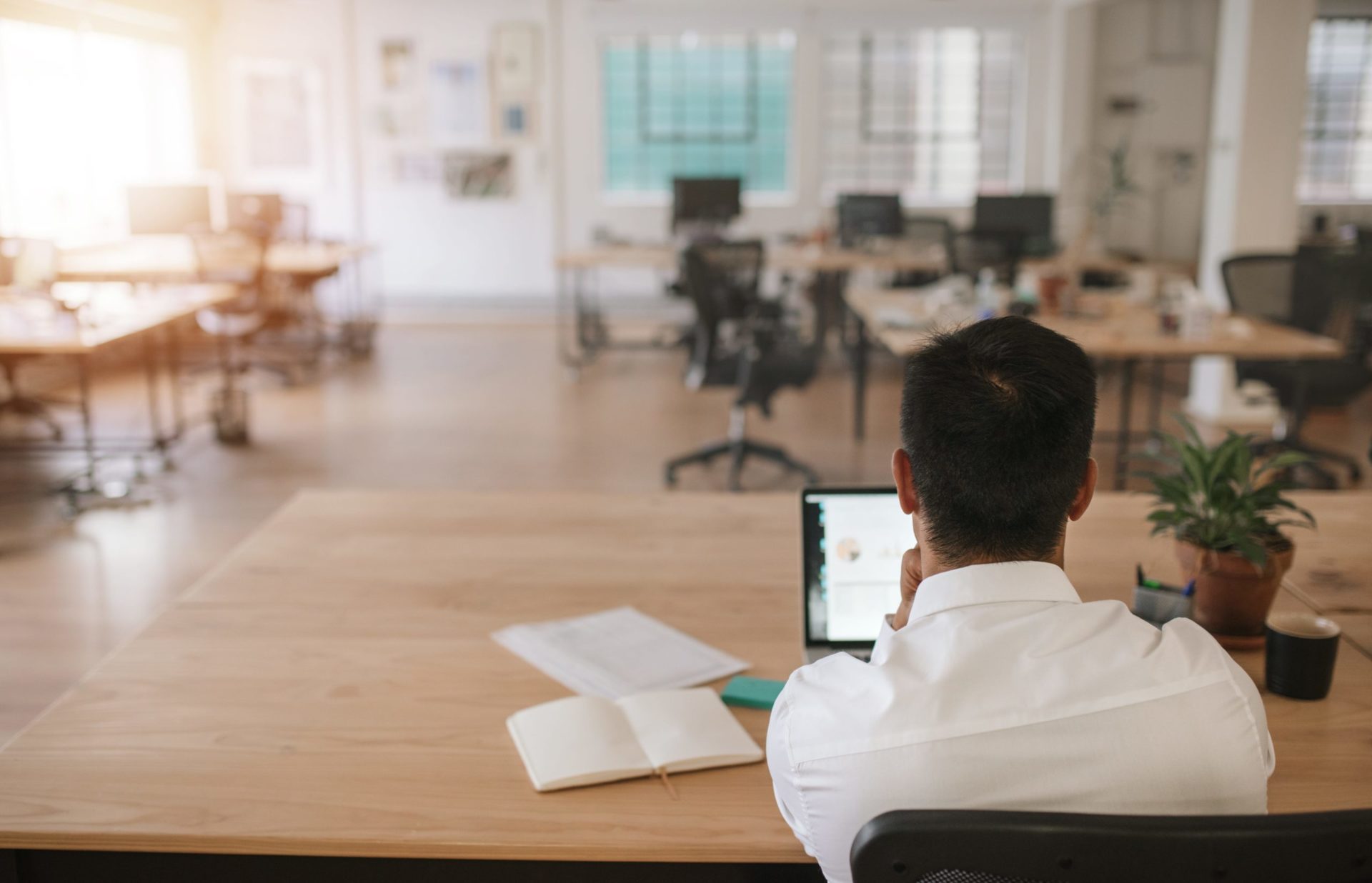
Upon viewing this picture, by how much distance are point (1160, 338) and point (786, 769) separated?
3.93 metres

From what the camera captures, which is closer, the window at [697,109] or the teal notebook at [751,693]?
the teal notebook at [751,693]

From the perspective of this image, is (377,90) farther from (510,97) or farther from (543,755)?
(543,755)

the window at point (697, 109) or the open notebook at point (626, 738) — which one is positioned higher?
the window at point (697, 109)

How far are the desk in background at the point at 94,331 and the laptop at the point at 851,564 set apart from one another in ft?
13.5

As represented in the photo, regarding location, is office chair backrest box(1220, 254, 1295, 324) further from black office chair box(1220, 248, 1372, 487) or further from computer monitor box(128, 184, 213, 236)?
computer monitor box(128, 184, 213, 236)

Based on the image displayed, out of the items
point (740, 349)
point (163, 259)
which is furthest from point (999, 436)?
point (163, 259)

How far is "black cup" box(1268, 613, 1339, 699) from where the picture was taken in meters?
1.54

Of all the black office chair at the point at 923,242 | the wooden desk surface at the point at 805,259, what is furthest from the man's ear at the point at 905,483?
the black office chair at the point at 923,242

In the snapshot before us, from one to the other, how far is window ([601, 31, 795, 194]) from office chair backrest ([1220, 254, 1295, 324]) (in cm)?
593

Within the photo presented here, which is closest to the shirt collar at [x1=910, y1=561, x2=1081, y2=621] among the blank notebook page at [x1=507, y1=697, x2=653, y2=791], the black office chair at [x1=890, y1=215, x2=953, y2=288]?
the blank notebook page at [x1=507, y1=697, x2=653, y2=791]

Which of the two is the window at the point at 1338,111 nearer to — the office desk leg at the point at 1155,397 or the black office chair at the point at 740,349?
the office desk leg at the point at 1155,397

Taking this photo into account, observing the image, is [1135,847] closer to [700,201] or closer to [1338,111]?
[700,201]

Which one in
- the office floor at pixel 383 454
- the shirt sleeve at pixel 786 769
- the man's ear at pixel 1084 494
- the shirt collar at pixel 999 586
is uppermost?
the man's ear at pixel 1084 494

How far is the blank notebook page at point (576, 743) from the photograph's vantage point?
138 cm
